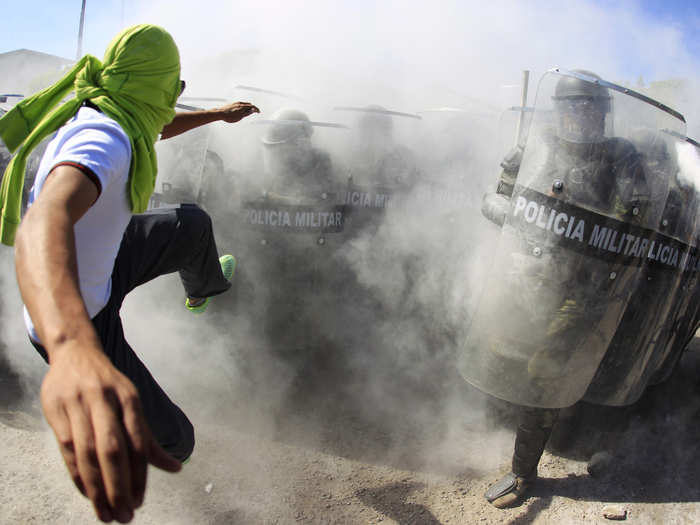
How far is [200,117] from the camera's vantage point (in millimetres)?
2693

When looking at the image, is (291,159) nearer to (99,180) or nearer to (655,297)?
(655,297)

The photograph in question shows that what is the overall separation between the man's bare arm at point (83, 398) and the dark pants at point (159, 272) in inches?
37.3

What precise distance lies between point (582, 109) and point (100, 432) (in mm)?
2514

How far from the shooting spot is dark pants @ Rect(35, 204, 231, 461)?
1942 mm

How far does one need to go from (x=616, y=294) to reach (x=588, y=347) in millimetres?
288

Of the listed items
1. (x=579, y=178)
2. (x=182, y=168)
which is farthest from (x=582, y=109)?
(x=182, y=168)

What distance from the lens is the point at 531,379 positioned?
259cm

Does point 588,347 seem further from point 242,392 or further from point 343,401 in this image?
point 242,392

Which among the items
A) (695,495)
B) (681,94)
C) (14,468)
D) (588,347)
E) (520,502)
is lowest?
(14,468)

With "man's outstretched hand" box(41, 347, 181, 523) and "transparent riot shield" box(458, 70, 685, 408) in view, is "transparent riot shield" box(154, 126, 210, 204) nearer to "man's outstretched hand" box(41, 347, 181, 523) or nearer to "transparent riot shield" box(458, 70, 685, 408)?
"transparent riot shield" box(458, 70, 685, 408)

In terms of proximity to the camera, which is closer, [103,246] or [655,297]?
[103,246]

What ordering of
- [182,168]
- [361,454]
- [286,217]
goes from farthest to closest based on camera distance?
1. [286,217]
2. [182,168]
3. [361,454]

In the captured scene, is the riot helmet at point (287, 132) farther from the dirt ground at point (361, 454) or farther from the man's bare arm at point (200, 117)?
the dirt ground at point (361, 454)

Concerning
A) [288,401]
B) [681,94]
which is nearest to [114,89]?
[288,401]
